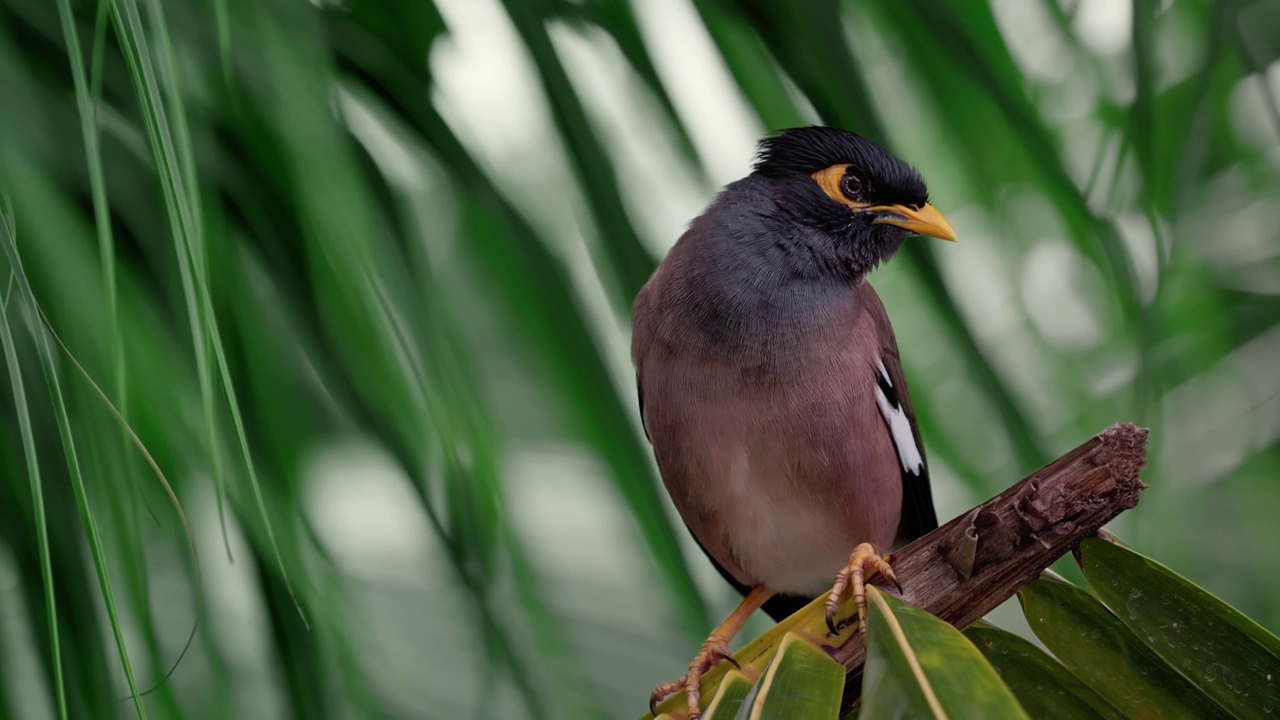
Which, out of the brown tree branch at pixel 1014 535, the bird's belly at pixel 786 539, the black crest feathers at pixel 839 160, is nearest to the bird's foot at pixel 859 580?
the brown tree branch at pixel 1014 535

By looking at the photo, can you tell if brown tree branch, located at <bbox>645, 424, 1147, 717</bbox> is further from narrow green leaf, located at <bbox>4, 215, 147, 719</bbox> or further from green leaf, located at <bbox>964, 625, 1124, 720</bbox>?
narrow green leaf, located at <bbox>4, 215, 147, 719</bbox>

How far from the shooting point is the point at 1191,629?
681 mm

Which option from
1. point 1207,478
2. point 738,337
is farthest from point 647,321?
point 1207,478

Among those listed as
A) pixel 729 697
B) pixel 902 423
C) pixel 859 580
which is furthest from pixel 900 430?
pixel 729 697

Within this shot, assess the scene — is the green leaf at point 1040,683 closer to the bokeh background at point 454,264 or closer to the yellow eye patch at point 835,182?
the bokeh background at point 454,264

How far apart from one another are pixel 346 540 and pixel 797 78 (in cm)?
86

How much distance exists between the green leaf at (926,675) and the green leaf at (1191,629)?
195 millimetres

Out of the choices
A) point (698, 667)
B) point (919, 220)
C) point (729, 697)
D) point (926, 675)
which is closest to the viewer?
point (926, 675)

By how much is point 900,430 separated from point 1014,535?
67cm

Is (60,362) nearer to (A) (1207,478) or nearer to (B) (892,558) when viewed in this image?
(B) (892,558)

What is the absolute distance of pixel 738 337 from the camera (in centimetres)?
129

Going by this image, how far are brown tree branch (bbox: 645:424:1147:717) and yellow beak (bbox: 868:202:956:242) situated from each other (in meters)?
0.60

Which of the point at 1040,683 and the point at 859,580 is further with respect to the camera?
the point at 859,580

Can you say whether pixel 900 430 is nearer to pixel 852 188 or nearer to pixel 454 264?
pixel 852 188
